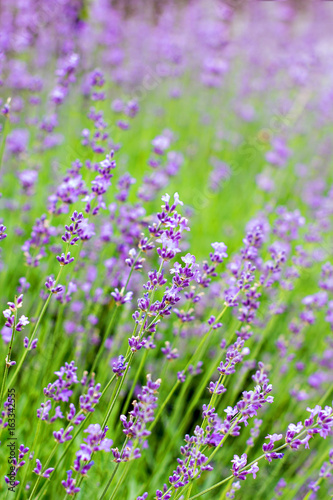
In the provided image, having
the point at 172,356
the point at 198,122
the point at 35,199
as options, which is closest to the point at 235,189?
the point at 198,122

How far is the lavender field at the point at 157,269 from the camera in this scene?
5.21ft

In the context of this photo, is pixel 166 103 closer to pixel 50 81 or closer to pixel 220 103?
pixel 220 103

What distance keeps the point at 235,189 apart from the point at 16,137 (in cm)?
311

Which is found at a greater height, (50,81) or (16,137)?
(50,81)

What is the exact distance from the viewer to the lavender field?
5.21ft

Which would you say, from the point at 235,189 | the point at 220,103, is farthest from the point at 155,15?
the point at 235,189

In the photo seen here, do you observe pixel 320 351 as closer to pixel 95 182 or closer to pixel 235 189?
pixel 95 182

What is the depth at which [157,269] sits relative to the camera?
3.32m

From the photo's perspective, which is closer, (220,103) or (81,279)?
(81,279)

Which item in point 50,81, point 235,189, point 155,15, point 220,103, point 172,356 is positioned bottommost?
point 172,356

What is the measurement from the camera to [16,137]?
3758 millimetres

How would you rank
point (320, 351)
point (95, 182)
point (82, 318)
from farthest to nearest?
point (320, 351)
point (82, 318)
point (95, 182)

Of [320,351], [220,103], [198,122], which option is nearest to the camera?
[320,351]

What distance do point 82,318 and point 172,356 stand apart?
1019mm
